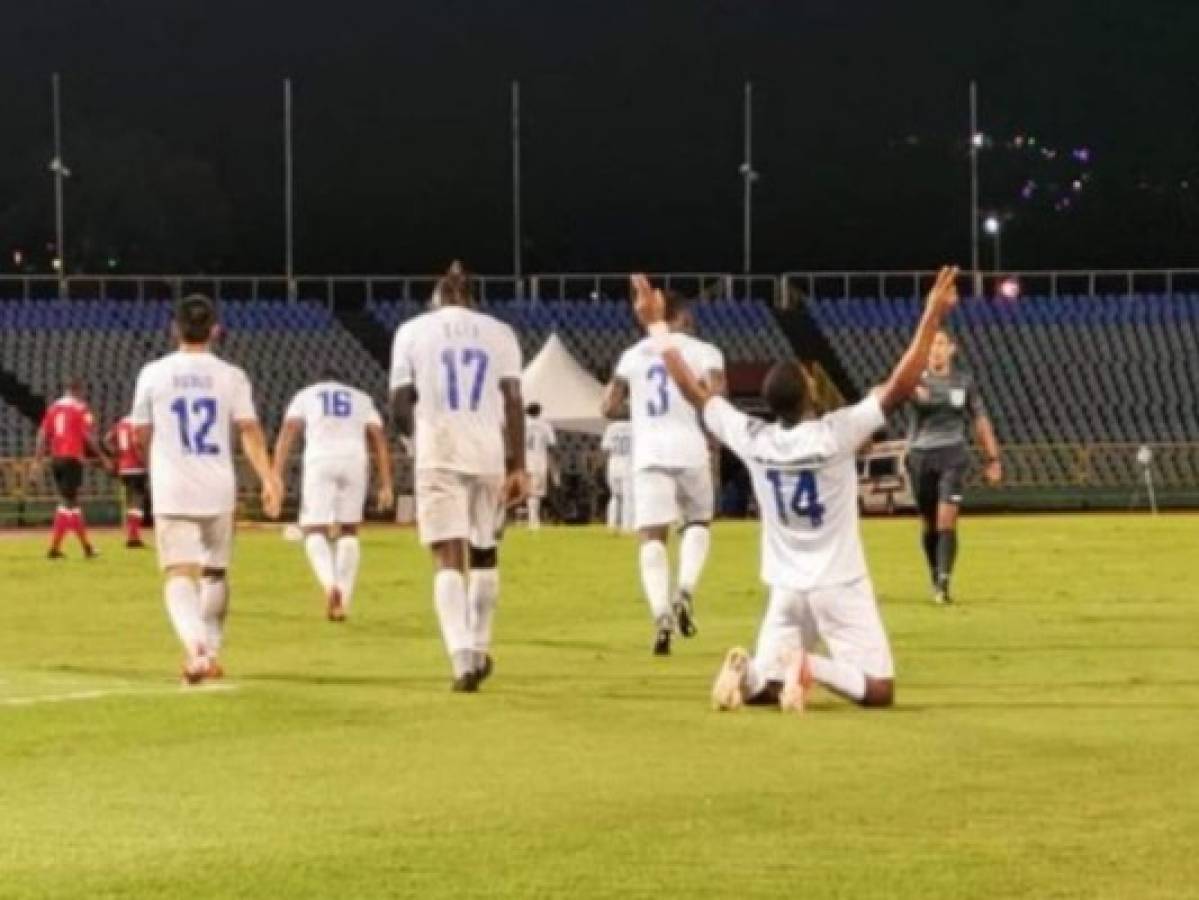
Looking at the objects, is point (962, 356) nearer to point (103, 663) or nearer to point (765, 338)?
point (765, 338)

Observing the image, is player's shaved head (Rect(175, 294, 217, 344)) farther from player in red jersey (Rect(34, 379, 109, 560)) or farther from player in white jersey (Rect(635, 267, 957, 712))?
player in red jersey (Rect(34, 379, 109, 560))

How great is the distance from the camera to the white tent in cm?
5197

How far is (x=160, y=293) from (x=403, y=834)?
203 ft

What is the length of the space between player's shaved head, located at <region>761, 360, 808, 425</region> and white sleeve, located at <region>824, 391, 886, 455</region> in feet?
0.71

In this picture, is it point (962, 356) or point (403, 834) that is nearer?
point (403, 834)

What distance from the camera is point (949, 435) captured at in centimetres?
2339

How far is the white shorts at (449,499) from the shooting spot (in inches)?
590

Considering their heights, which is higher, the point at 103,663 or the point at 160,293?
the point at 160,293

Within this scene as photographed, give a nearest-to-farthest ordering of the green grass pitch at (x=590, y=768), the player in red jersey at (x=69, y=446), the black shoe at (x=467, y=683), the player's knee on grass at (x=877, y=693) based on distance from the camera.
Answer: the green grass pitch at (x=590, y=768)
the player's knee on grass at (x=877, y=693)
the black shoe at (x=467, y=683)
the player in red jersey at (x=69, y=446)

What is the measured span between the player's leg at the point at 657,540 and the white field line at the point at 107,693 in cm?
351

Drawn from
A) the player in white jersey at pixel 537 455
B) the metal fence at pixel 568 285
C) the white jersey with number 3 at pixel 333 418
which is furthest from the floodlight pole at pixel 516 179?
the white jersey with number 3 at pixel 333 418

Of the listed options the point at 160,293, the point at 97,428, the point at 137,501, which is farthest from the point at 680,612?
the point at 160,293

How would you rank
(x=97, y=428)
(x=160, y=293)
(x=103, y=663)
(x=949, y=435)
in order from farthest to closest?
(x=160, y=293)
(x=97, y=428)
(x=949, y=435)
(x=103, y=663)

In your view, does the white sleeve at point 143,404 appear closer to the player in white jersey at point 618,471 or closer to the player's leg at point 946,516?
the player's leg at point 946,516
